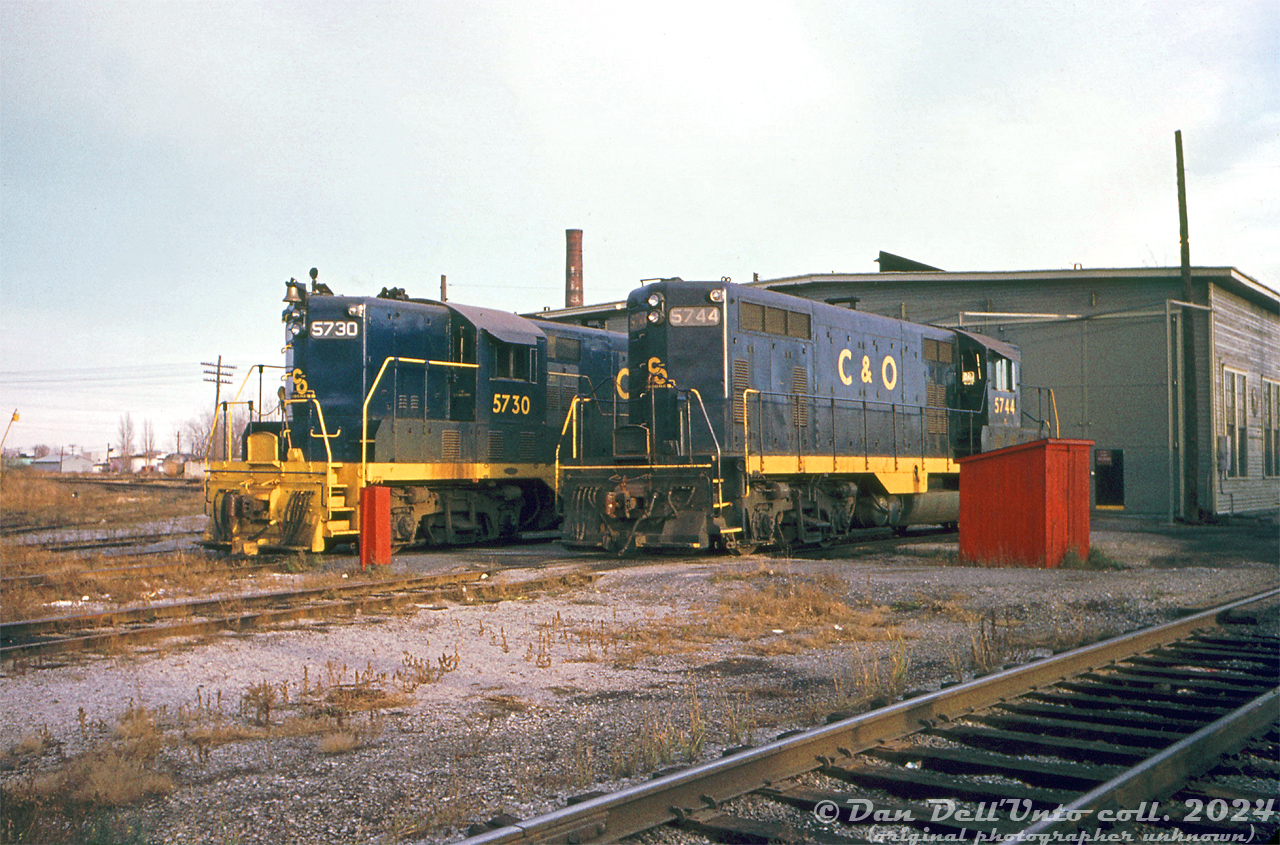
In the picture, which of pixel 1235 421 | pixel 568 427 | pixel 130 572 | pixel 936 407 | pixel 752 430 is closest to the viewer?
pixel 130 572

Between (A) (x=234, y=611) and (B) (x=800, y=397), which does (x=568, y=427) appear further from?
(A) (x=234, y=611)

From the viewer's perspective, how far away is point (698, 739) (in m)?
4.27

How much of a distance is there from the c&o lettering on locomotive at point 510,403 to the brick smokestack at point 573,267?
729 inches

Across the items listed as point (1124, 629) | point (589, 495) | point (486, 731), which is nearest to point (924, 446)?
point (589, 495)

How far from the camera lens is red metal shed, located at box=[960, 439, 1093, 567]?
1145cm

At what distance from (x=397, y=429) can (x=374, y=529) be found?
2.04 metres

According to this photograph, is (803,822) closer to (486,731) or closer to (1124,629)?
(486,731)

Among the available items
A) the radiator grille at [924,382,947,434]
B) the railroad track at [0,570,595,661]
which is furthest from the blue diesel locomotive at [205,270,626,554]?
the radiator grille at [924,382,947,434]

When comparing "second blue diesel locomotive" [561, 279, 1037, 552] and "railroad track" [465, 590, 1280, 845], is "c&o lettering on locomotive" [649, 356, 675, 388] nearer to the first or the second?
"second blue diesel locomotive" [561, 279, 1037, 552]

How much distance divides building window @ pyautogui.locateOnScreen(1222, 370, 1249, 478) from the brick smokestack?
19395mm

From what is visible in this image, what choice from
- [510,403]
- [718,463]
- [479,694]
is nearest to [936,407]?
[718,463]

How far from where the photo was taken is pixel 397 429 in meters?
13.3

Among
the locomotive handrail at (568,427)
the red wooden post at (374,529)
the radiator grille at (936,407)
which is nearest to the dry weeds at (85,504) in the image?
the locomotive handrail at (568,427)

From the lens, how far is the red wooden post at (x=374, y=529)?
38.0 feet
